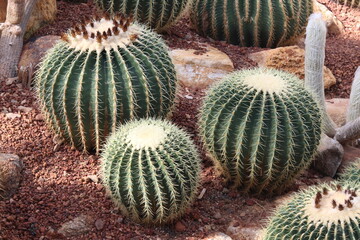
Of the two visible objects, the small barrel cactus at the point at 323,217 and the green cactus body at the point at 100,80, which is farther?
Answer: the green cactus body at the point at 100,80

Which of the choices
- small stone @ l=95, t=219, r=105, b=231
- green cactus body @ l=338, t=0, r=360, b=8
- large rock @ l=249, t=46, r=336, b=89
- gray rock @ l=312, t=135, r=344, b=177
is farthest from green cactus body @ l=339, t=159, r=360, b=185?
green cactus body @ l=338, t=0, r=360, b=8

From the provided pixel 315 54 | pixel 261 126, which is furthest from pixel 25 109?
pixel 315 54

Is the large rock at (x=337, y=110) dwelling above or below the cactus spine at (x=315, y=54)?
below

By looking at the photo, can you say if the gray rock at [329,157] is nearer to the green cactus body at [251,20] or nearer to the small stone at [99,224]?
the small stone at [99,224]

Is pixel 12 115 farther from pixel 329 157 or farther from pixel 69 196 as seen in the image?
pixel 329 157

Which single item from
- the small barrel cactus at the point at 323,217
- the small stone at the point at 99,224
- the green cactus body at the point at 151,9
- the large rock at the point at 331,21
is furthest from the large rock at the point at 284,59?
the small barrel cactus at the point at 323,217

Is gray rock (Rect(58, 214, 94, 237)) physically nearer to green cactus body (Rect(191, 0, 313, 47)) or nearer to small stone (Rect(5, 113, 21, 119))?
small stone (Rect(5, 113, 21, 119))
